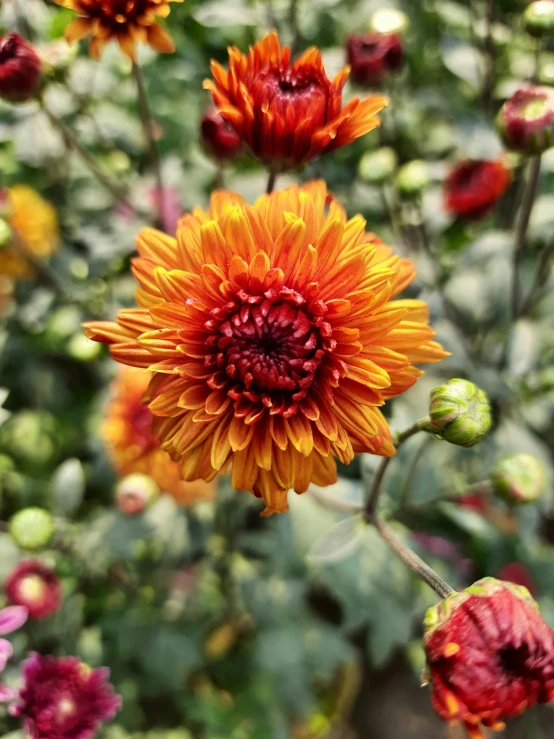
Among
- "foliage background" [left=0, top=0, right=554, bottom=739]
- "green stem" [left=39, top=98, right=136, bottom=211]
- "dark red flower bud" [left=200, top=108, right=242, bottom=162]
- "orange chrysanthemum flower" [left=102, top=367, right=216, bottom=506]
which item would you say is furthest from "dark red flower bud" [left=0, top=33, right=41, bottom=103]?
"orange chrysanthemum flower" [left=102, top=367, right=216, bottom=506]

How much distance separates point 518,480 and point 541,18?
0.99 metres

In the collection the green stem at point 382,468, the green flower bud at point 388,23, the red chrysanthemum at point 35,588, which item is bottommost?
the red chrysanthemum at point 35,588

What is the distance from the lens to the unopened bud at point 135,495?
60.9 inches

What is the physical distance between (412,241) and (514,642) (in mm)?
1460

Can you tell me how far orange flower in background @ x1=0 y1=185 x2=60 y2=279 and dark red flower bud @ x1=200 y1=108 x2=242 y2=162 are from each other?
644mm

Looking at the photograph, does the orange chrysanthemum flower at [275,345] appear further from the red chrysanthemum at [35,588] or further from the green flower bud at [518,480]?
the red chrysanthemum at [35,588]

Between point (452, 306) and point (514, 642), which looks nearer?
point (514, 642)

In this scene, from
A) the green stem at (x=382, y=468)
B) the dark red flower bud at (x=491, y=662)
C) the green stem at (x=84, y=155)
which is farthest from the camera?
the green stem at (x=84, y=155)

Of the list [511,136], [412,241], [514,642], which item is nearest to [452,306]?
[412,241]

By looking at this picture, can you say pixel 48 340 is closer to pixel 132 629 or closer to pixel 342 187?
pixel 132 629

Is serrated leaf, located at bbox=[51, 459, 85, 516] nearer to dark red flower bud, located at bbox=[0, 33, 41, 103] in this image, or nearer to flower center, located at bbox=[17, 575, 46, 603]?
flower center, located at bbox=[17, 575, 46, 603]

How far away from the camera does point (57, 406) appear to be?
2.22 meters

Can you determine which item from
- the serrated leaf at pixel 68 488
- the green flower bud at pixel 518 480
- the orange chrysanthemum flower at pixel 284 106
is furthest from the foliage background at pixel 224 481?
the orange chrysanthemum flower at pixel 284 106

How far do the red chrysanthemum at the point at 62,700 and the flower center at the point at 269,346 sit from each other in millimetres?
844
